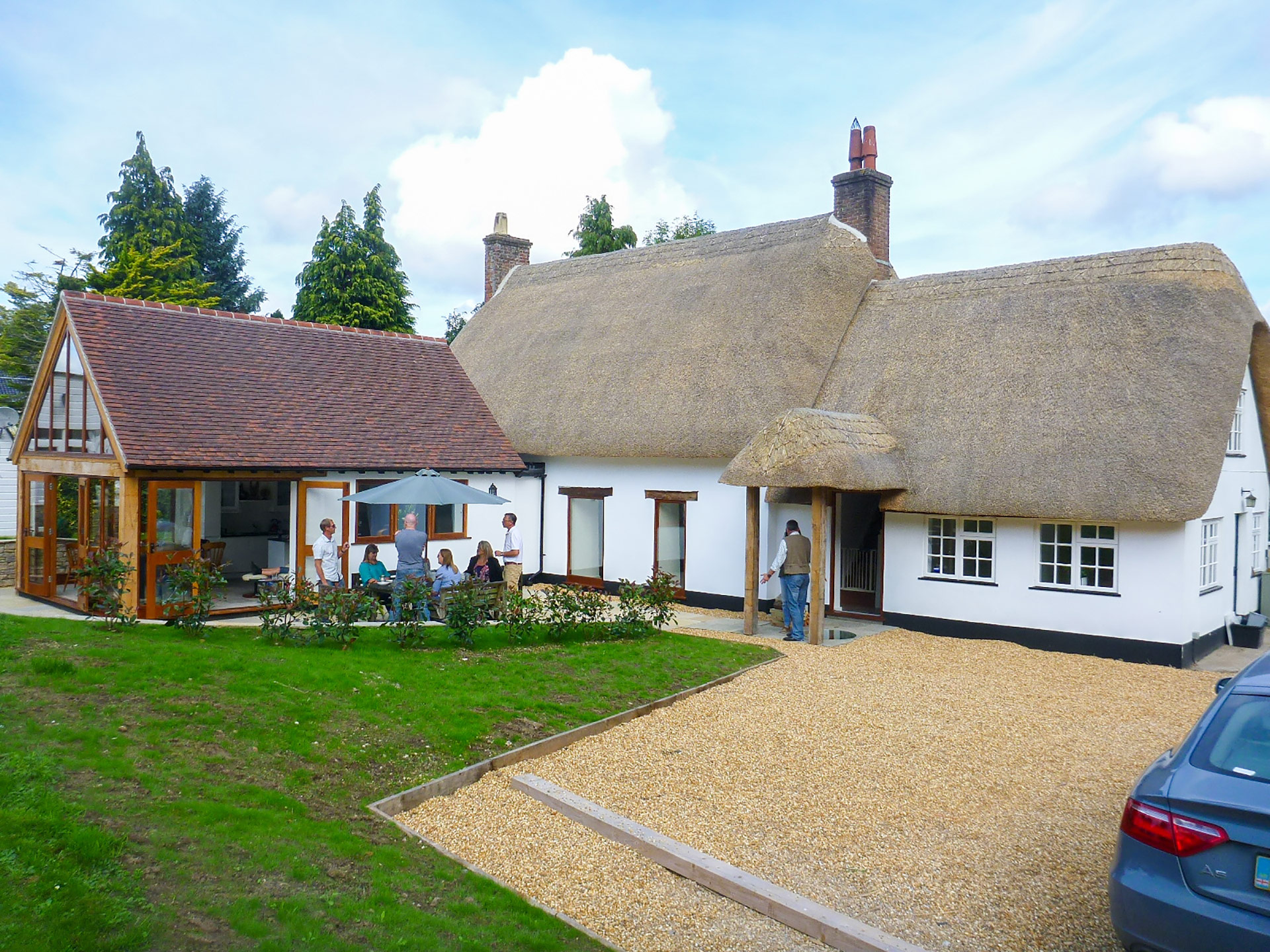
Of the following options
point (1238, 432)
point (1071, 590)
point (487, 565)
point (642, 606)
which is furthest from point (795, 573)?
point (1238, 432)

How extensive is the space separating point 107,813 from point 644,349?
1495 centimetres

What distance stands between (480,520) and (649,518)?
3.64 meters

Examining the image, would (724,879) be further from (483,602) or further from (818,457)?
(818,457)

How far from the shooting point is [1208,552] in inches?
534

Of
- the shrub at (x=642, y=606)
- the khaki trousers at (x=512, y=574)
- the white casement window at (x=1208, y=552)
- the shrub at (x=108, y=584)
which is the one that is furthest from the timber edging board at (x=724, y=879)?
the white casement window at (x=1208, y=552)

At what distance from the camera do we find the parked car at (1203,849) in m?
3.79

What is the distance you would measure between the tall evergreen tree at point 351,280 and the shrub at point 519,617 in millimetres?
25865

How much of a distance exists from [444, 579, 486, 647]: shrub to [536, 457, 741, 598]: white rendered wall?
621 centimetres

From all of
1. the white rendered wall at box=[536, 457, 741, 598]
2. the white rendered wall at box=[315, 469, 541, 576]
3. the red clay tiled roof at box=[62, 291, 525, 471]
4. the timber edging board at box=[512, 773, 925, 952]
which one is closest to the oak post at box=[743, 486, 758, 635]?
the white rendered wall at box=[536, 457, 741, 598]

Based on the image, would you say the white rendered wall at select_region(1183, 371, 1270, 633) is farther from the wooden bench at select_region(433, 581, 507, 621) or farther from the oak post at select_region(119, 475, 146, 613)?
the oak post at select_region(119, 475, 146, 613)

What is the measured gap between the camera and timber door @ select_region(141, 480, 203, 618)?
13008 mm

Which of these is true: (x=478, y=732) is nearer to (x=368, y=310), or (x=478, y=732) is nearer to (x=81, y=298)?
(x=81, y=298)

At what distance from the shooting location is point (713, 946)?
502 centimetres

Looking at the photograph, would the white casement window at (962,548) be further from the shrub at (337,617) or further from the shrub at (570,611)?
the shrub at (337,617)
